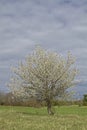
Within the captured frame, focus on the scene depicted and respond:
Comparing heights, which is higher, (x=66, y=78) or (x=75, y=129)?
(x=66, y=78)

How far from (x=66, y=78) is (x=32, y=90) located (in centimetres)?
443

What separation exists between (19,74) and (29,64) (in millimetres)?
2036

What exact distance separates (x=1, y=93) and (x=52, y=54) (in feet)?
149

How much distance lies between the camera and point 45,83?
147ft

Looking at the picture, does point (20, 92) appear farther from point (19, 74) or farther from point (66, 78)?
point (66, 78)

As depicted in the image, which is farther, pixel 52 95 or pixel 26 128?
pixel 52 95

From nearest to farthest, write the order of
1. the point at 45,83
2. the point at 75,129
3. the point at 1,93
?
the point at 75,129 → the point at 45,83 → the point at 1,93

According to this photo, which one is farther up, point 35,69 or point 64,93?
point 35,69

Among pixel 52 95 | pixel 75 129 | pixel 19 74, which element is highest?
pixel 19 74

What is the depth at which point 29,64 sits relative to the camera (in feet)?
153

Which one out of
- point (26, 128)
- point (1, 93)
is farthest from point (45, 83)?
point (1, 93)

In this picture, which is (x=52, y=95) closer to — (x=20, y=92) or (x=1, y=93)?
(x=20, y=92)

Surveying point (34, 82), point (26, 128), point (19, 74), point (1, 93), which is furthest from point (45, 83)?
point (1, 93)

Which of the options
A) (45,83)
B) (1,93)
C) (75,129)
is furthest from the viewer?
(1,93)
